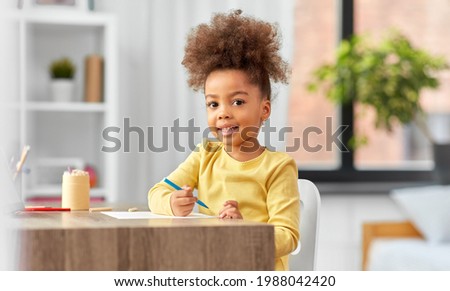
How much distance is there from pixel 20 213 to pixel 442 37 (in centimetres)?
302

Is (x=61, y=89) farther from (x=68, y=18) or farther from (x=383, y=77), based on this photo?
(x=383, y=77)

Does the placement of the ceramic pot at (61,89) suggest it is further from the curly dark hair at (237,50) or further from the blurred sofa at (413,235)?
the curly dark hair at (237,50)

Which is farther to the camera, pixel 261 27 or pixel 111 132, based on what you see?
pixel 111 132

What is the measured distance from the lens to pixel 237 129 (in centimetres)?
125

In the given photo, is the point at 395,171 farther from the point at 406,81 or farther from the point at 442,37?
the point at 442,37

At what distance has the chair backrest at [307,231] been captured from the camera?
54.6 inches

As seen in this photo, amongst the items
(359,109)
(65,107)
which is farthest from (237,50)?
(359,109)

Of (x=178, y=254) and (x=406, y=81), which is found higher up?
(x=406, y=81)

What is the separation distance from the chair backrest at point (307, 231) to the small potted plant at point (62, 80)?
5.83ft

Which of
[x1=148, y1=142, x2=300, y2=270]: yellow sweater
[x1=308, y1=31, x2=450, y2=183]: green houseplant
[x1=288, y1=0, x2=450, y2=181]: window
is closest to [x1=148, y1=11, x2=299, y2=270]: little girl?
[x1=148, y1=142, x2=300, y2=270]: yellow sweater

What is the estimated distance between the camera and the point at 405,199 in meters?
3.31

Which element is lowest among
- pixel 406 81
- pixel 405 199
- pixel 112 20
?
pixel 405 199
